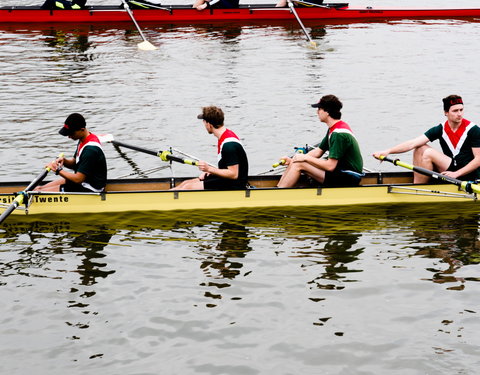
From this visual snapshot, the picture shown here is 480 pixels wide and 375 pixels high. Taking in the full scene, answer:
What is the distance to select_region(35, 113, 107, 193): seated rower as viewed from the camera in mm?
13330

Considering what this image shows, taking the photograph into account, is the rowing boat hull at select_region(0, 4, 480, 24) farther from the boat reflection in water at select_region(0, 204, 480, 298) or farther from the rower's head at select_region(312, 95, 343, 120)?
the rower's head at select_region(312, 95, 343, 120)

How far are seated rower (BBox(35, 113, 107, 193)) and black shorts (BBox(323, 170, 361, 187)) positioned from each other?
4068 mm

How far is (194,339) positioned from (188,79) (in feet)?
60.1

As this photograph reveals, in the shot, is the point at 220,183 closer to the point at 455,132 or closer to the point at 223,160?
the point at 223,160

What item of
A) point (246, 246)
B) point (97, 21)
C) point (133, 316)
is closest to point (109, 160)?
point (246, 246)

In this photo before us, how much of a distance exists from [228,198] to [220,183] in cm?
31

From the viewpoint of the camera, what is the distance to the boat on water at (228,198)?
14.0 metres

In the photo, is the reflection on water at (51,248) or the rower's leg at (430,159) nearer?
the reflection on water at (51,248)

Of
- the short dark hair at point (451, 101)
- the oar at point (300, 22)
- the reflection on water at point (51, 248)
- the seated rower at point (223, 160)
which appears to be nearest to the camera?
the reflection on water at point (51, 248)

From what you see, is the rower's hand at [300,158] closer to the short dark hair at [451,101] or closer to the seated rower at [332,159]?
the seated rower at [332,159]

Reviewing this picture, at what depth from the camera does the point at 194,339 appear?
397 inches

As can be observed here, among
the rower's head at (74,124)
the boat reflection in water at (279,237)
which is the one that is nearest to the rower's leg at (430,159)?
the boat reflection in water at (279,237)

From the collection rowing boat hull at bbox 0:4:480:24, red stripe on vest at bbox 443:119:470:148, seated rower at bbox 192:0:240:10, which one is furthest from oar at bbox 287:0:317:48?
red stripe on vest at bbox 443:119:470:148

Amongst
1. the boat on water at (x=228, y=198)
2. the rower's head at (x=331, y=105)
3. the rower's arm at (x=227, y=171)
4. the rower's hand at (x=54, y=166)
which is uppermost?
the rower's head at (x=331, y=105)
